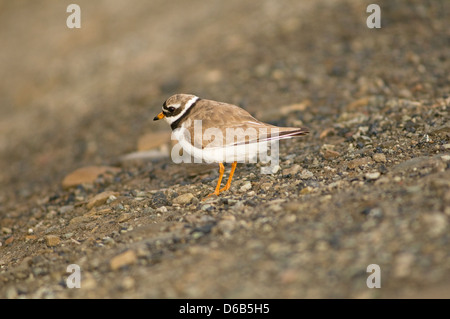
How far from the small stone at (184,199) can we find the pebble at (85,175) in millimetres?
2773

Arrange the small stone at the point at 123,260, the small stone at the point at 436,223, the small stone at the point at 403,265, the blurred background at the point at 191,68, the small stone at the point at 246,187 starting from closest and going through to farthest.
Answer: the small stone at the point at 403,265, the small stone at the point at 436,223, the small stone at the point at 123,260, the small stone at the point at 246,187, the blurred background at the point at 191,68

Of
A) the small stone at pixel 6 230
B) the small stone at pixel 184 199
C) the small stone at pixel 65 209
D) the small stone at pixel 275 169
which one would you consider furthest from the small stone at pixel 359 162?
the small stone at pixel 6 230

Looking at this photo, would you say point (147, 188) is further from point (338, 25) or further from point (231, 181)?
point (338, 25)

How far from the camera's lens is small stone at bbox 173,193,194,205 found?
23.8ft

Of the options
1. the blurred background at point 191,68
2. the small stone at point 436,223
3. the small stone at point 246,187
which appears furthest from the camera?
the blurred background at point 191,68

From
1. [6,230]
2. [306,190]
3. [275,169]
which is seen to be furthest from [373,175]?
[6,230]

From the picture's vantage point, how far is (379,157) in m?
7.10

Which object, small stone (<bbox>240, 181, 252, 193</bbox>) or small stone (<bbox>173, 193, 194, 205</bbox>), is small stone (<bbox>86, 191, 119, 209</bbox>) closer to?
small stone (<bbox>173, 193, 194, 205</bbox>)

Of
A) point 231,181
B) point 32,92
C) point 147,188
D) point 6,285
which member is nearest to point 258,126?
point 231,181

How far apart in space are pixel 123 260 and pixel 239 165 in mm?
3475

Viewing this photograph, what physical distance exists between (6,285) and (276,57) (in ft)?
30.1

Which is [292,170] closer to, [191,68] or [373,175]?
[373,175]

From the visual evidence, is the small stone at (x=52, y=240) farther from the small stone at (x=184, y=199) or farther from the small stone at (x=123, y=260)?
the small stone at (x=184, y=199)

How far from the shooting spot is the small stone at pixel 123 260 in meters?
5.61
